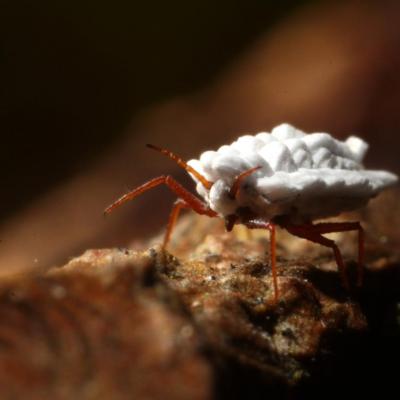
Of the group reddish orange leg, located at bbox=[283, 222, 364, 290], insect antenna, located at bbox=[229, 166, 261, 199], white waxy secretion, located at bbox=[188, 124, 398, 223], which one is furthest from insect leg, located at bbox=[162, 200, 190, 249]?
reddish orange leg, located at bbox=[283, 222, 364, 290]

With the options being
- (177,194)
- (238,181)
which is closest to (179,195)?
(177,194)

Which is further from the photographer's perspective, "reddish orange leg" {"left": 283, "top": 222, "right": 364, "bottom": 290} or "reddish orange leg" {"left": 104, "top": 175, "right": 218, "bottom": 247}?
"reddish orange leg" {"left": 104, "top": 175, "right": 218, "bottom": 247}

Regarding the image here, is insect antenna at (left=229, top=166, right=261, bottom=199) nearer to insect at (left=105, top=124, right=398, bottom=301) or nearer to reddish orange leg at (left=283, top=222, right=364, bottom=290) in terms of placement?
insect at (left=105, top=124, right=398, bottom=301)

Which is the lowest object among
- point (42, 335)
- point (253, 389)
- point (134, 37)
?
point (253, 389)

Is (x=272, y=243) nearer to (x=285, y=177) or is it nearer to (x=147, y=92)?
(x=285, y=177)

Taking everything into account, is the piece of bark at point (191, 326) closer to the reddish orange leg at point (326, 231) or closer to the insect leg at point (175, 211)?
the reddish orange leg at point (326, 231)

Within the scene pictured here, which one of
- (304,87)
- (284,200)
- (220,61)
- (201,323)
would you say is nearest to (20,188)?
(304,87)

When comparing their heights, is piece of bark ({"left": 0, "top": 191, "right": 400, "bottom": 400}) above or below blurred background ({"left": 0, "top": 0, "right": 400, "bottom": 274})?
below

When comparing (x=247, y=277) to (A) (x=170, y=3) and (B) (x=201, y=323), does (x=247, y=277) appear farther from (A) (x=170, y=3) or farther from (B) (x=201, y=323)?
(A) (x=170, y=3)

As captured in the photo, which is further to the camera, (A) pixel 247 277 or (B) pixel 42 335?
(A) pixel 247 277
